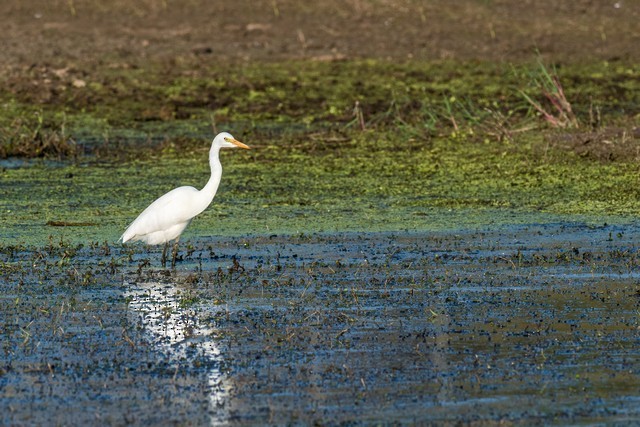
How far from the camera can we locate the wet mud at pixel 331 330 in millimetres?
5793

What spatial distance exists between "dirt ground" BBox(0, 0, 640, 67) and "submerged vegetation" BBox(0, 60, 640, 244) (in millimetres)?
681

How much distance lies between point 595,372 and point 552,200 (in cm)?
558

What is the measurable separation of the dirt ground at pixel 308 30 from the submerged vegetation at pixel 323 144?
2.23 feet

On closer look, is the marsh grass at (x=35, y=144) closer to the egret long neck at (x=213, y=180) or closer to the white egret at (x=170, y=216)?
the egret long neck at (x=213, y=180)

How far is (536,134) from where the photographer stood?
15.1 metres

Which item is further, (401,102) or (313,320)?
(401,102)

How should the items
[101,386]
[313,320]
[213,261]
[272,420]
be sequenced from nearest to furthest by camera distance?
[272,420]
[101,386]
[313,320]
[213,261]

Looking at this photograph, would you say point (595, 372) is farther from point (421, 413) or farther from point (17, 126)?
point (17, 126)

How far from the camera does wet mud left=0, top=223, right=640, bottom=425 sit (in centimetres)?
579

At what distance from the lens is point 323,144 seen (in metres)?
15.2

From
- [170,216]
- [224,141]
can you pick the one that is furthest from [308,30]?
[170,216]

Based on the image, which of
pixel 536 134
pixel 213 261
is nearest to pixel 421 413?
pixel 213 261

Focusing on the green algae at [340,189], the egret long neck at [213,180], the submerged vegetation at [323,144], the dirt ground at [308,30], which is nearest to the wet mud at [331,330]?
the egret long neck at [213,180]

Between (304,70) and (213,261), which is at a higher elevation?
(304,70)
